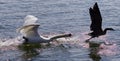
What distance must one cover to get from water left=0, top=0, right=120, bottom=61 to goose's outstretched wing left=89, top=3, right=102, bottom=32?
467 mm

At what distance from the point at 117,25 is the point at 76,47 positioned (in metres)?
3.43

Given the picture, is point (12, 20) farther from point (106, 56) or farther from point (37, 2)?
point (106, 56)

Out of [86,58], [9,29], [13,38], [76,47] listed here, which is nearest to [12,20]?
[9,29]

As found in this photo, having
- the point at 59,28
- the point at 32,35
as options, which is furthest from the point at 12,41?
the point at 59,28

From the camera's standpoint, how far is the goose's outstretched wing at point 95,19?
17047mm

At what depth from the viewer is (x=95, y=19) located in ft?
57.2

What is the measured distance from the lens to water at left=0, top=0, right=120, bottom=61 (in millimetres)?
15438

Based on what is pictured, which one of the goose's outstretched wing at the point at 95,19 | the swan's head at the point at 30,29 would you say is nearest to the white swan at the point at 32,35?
the swan's head at the point at 30,29

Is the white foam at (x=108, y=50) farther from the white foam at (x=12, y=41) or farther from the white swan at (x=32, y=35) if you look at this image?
the white foam at (x=12, y=41)

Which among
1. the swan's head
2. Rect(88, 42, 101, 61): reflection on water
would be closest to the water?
Rect(88, 42, 101, 61): reflection on water

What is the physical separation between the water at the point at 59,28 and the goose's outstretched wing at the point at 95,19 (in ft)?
1.53

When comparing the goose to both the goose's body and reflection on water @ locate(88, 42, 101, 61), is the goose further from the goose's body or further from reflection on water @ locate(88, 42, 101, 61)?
reflection on water @ locate(88, 42, 101, 61)

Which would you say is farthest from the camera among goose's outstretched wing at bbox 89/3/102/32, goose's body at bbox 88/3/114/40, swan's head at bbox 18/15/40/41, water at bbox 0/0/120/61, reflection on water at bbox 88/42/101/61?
goose's body at bbox 88/3/114/40

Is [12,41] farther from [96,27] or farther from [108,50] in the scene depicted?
[108,50]
